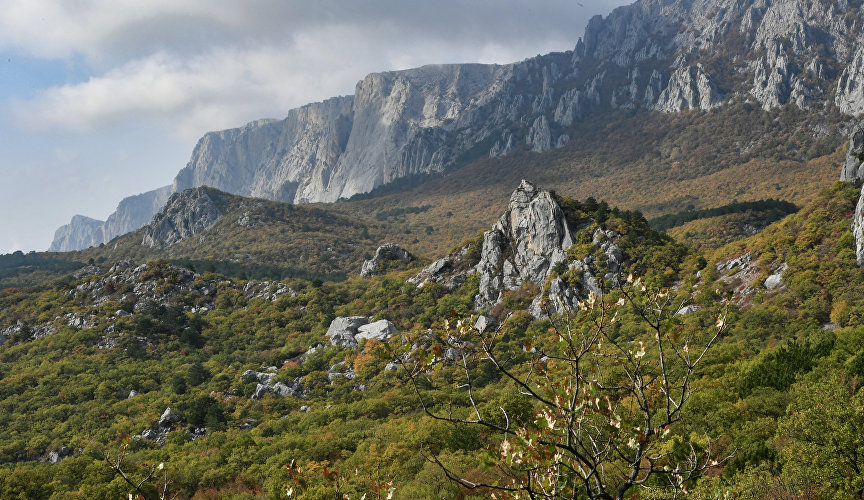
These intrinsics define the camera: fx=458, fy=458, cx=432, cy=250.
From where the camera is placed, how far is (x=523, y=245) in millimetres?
60812

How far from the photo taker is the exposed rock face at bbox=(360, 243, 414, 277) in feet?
292

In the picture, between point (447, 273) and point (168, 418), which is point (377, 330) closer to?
point (447, 273)

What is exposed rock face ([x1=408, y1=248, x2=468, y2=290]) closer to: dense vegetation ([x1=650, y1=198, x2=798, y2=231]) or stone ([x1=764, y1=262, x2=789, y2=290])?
stone ([x1=764, y1=262, x2=789, y2=290])

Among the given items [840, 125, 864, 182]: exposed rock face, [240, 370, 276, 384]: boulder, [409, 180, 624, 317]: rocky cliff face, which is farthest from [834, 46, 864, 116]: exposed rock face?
[240, 370, 276, 384]: boulder

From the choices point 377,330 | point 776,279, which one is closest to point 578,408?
point 776,279

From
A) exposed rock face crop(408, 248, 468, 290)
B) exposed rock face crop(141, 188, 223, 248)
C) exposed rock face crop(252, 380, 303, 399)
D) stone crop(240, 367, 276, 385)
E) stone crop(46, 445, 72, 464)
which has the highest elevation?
exposed rock face crop(141, 188, 223, 248)

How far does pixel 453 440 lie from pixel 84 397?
39.6 metres

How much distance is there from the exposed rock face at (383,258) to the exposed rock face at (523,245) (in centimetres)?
2935

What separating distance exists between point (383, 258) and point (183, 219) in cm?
9300

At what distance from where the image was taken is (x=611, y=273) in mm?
50500

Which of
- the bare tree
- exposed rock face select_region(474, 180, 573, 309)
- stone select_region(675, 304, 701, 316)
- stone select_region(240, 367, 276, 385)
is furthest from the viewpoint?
exposed rock face select_region(474, 180, 573, 309)

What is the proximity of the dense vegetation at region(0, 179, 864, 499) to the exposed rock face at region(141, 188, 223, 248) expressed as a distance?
72.2 meters

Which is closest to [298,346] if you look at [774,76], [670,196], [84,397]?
[84,397]

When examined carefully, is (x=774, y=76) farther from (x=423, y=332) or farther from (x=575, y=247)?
(x=423, y=332)
